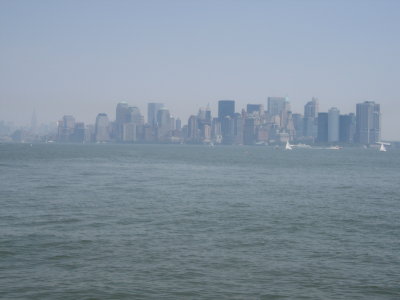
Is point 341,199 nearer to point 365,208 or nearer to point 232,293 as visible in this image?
point 365,208

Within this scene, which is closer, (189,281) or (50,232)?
(189,281)

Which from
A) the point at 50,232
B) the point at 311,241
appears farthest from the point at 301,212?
the point at 50,232

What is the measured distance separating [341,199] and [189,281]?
31068mm

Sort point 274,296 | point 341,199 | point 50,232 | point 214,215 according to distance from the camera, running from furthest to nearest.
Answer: point 341,199
point 214,215
point 50,232
point 274,296

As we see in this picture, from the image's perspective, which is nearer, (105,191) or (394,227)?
(394,227)

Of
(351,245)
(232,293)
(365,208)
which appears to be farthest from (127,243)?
(365,208)

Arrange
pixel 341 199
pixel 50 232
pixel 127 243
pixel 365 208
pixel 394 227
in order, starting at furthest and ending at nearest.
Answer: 1. pixel 341 199
2. pixel 365 208
3. pixel 394 227
4. pixel 50 232
5. pixel 127 243

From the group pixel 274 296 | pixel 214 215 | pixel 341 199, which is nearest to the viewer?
pixel 274 296

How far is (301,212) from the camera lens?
39906mm

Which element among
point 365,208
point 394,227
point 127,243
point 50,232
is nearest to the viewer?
point 127,243

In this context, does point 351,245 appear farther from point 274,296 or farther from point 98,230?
point 98,230

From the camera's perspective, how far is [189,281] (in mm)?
21562

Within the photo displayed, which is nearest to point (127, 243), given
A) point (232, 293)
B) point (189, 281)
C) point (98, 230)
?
point (98, 230)

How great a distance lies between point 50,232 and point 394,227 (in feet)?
71.6
